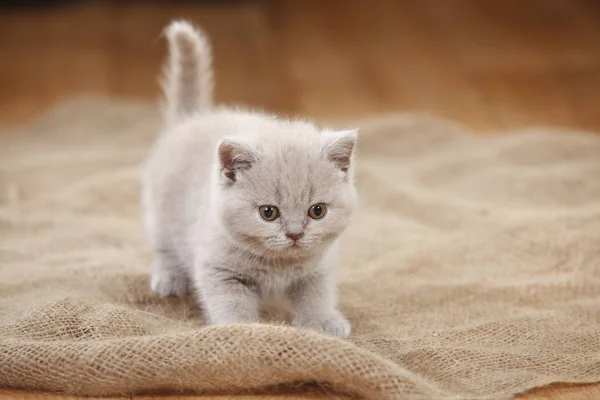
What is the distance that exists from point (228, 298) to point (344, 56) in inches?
99.8

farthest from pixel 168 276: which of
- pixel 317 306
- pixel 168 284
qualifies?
pixel 317 306

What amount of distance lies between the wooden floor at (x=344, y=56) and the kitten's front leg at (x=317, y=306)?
160 centimetres

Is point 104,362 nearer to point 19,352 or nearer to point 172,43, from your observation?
point 19,352

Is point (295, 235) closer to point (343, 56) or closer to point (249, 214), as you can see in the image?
point (249, 214)

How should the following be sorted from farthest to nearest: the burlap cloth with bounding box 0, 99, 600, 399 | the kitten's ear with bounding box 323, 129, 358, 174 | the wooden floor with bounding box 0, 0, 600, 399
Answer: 1. the wooden floor with bounding box 0, 0, 600, 399
2. the kitten's ear with bounding box 323, 129, 358, 174
3. the burlap cloth with bounding box 0, 99, 600, 399

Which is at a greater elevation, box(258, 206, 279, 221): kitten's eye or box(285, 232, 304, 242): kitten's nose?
box(258, 206, 279, 221): kitten's eye

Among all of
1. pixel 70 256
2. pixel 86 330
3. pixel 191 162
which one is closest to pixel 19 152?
pixel 70 256

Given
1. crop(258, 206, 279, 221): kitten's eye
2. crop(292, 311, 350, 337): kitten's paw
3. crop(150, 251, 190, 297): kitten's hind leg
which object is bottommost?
crop(292, 311, 350, 337): kitten's paw

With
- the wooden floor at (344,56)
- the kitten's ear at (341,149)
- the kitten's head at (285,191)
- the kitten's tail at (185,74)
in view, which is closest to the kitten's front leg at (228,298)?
the kitten's head at (285,191)

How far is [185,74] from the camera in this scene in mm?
2348

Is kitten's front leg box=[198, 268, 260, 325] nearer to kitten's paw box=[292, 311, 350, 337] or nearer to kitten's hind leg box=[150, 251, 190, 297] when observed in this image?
kitten's paw box=[292, 311, 350, 337]

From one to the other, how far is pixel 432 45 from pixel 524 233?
7.00ft

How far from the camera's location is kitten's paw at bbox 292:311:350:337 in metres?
1.87

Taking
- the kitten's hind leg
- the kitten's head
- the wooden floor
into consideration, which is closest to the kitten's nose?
the kitten's head
